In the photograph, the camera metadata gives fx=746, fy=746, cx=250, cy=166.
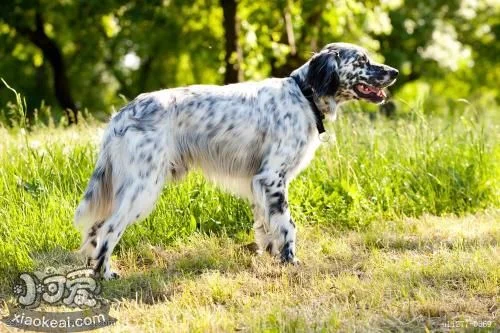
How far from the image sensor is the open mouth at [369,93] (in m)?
5.69

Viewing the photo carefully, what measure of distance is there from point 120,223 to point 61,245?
0.87 meters

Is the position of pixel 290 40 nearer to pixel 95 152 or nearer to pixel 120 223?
pixel 95 152

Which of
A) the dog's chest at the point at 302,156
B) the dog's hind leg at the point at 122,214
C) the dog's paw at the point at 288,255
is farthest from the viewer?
the dog's chest at the point at 302,156

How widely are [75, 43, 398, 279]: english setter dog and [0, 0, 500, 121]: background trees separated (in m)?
6.86

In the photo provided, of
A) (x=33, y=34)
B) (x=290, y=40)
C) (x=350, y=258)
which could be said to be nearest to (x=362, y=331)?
(x=350, y=258)

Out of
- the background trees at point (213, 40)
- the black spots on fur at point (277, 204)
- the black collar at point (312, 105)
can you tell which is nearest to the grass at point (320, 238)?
the black spots on fur at point (277, 204)

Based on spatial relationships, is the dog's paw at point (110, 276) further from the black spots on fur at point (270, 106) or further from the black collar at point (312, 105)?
the black collar at point (312, 105)

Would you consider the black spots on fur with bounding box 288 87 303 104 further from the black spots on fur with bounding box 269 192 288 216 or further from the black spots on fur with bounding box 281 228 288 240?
the black spots on fur with bounding box 281 228 288 240

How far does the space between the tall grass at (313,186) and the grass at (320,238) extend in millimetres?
13

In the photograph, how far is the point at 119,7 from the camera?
15.3m

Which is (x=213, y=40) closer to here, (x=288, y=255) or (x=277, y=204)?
(x=277, y=204)

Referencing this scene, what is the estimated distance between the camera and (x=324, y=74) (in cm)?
559

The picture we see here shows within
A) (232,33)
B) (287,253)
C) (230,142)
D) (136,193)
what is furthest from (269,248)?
(232,33)

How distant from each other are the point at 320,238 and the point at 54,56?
585 inches
